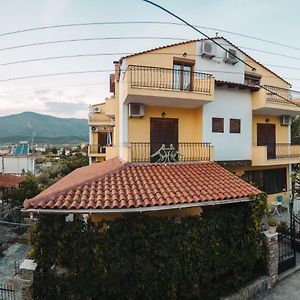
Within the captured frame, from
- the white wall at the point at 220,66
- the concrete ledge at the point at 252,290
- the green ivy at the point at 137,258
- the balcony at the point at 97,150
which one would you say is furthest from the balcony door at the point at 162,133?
the balcony at the point at 97,150

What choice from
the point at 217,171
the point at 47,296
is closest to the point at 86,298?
the point at 47,296

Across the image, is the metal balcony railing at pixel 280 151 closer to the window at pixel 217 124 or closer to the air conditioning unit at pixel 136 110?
the window at pixel 217 124

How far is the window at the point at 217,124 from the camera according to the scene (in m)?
13.7

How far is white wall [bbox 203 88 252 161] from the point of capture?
534 inches

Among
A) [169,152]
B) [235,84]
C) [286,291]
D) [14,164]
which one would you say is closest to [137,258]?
[286,291]

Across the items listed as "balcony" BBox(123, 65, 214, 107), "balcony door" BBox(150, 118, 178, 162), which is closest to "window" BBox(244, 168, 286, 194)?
"balcony door" BBox(150, 118, 178, 162)

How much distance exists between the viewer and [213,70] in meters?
15.5

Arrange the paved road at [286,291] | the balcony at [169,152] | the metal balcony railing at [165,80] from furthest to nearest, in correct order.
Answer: the balcony at [169,152], the metal balcony railing at [165,80], the paved road at [286,291]

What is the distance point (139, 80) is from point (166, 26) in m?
4.57

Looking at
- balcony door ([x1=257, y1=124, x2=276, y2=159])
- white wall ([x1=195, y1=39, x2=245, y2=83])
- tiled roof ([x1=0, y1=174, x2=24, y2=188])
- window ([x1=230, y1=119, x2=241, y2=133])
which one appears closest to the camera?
window ([x1=230, y1=119, x2=241, y2=133])

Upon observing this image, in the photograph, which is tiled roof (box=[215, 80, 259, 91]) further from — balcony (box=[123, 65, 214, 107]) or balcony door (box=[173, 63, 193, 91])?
balcony door (box=[173, 63, 193, 91])

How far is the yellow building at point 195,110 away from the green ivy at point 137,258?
15.6 feet

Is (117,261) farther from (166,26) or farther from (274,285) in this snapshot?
(166,26)

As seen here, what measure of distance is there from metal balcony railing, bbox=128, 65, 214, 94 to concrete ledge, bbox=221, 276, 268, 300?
842 cm
